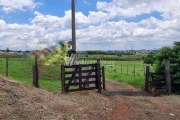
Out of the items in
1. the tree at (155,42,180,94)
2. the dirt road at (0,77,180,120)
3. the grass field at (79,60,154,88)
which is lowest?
the grass field at (79,60,154,88)

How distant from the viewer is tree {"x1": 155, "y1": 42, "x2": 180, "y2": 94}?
1728 centimetres

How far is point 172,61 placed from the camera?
1791cm

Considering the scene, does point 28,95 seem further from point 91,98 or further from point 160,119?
point 160,119

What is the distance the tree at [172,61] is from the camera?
56.7ft

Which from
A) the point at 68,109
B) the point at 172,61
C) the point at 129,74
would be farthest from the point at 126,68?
the point at 68,109

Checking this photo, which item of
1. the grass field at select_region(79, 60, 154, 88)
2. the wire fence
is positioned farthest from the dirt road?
the wire fence

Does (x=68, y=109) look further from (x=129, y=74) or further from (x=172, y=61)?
(x=129, y=74)

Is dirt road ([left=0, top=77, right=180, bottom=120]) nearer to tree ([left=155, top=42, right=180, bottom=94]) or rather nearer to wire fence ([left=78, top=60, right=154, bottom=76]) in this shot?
tree ([left=155, top=42, right=180, bottom=94])

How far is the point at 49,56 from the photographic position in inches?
1138

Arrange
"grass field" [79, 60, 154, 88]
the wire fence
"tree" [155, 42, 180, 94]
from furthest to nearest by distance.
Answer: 1. the wire fence
2. "grass field" [79, 60, 154, 88]
3. "tree" [155, 42, 180, 94]

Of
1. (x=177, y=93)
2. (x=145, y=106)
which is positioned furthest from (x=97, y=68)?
(x=177, y=93)

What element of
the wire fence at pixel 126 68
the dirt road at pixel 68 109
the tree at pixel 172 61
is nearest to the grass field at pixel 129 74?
the wire fence at pixel 126 68

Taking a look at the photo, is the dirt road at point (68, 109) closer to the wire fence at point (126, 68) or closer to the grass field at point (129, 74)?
the grass field at point (129, 74)

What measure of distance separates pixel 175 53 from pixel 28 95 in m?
11.4
